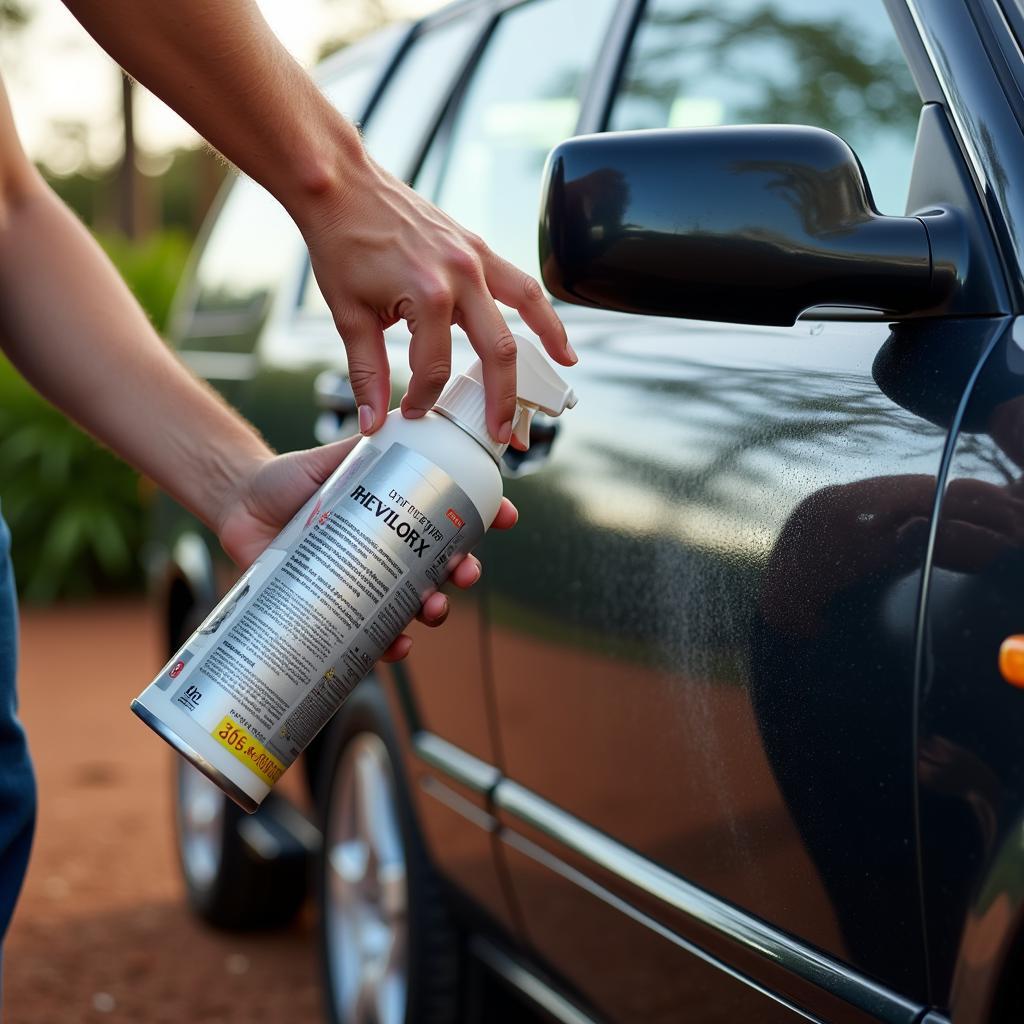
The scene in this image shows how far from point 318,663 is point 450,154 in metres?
1.68

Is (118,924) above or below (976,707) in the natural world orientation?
below

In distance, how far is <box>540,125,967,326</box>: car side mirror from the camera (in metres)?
1.42

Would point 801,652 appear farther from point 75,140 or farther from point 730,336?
point 75,140

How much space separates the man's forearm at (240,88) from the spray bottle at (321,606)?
273 millimetres

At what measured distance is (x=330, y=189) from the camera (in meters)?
1.36

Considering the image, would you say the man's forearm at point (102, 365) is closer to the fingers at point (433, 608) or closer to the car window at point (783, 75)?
the fingers at point (433, 608)

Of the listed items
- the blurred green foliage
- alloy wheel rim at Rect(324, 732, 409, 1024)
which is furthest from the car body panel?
the blurred green foliage

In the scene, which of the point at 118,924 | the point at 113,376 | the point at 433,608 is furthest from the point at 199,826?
the point at 433,608

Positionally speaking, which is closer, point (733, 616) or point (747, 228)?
point (747, 228)

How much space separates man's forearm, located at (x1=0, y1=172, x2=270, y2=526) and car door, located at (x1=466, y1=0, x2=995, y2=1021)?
49cm

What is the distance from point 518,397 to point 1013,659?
0.58 metres

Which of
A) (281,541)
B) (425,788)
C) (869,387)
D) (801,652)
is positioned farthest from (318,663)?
(425,788)

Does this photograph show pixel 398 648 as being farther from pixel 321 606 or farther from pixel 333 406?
pixel 333 406

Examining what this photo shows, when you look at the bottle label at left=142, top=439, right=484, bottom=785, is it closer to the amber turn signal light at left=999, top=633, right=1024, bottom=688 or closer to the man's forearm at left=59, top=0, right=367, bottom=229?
the man's forearm at left=59, top=0, right=367, bottom=229
